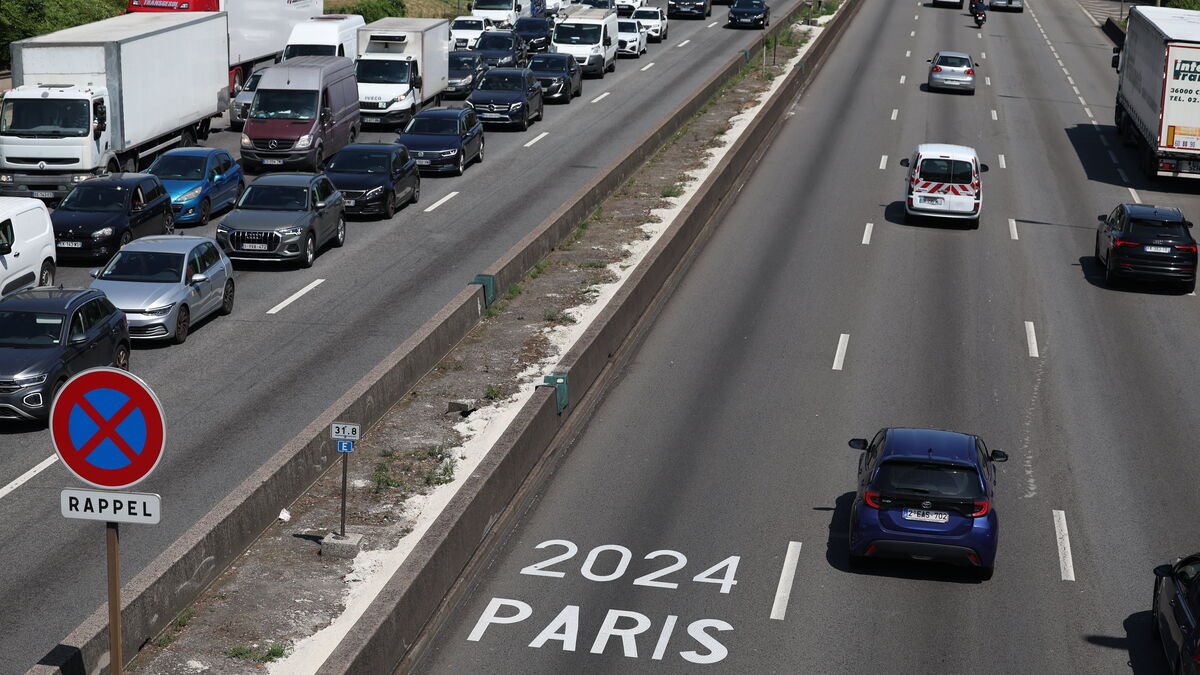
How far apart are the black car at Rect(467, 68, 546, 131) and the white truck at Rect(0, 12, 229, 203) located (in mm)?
11085

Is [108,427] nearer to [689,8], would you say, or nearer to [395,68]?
[395,68]

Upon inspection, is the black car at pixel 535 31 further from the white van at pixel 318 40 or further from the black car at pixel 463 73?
the white van at pixel 318 40

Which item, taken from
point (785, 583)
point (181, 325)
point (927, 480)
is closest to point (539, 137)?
point (181, 325)

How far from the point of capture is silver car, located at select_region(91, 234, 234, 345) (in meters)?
24.4

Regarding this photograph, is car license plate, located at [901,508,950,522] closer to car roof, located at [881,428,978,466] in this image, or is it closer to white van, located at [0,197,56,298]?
car roof, located at [881,428,978,466]

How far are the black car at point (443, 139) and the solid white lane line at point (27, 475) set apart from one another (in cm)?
2072

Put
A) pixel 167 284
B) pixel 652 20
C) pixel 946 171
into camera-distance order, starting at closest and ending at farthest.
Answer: pixel 167 284
pixel 946 171
pixel 652 20

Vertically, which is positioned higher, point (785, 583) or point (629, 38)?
point (629, 38)

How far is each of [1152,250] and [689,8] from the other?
50590 mm

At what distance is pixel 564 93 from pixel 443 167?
13.5 meters

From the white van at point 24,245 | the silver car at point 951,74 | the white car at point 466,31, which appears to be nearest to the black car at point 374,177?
Result: the white van at point 24,245

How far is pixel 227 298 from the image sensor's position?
26.9 metres

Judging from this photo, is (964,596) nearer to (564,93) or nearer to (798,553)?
(798,553)

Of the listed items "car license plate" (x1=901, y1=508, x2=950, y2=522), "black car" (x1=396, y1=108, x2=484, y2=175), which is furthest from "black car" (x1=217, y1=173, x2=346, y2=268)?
"car license plate" (x1=901, y1=508, x2=950, y2=522)
